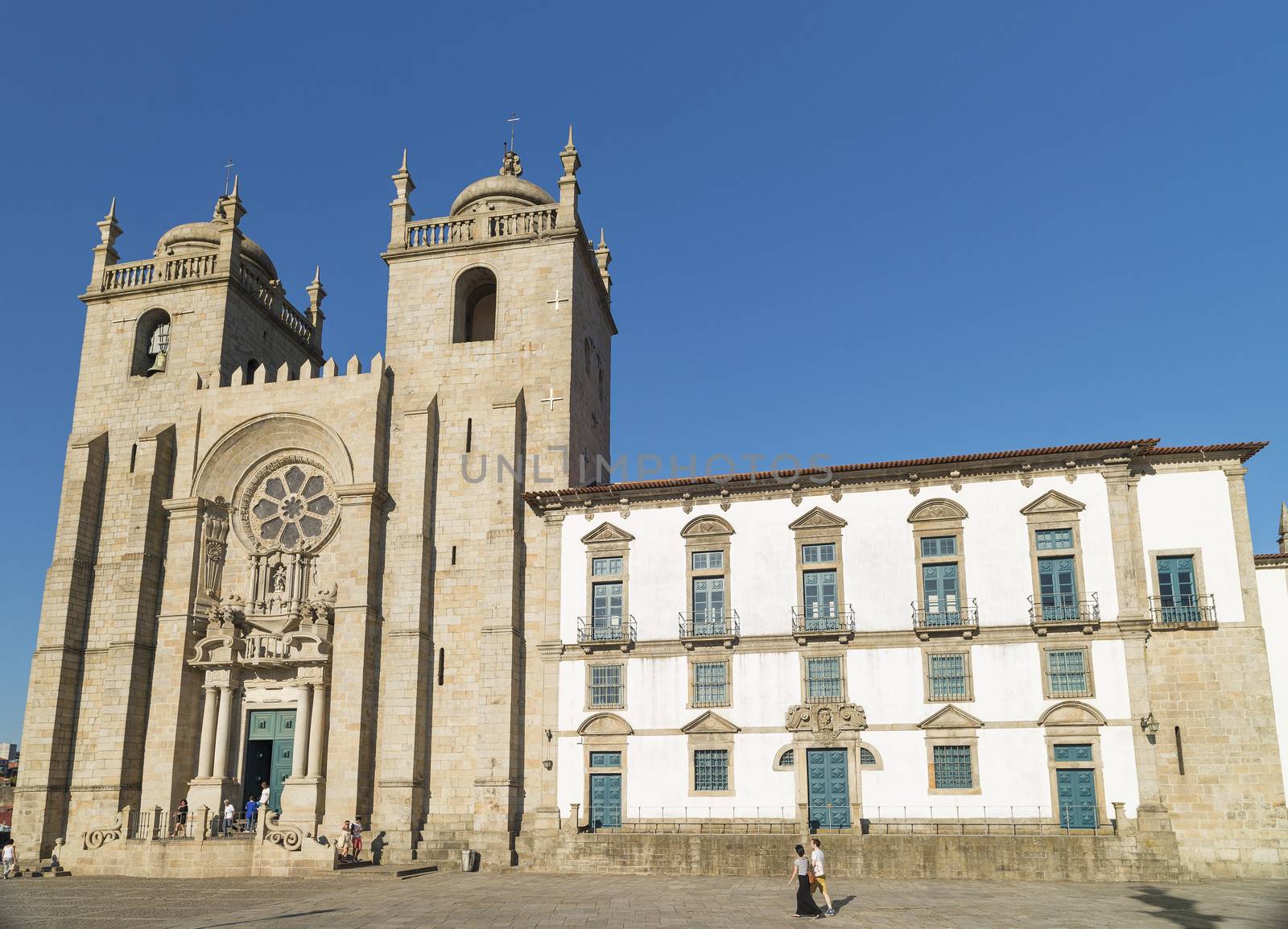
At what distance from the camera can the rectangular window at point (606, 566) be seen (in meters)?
31.8

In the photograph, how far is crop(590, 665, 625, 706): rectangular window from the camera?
1206 inches

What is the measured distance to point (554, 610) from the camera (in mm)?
31766

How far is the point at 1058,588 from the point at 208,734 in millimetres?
25305

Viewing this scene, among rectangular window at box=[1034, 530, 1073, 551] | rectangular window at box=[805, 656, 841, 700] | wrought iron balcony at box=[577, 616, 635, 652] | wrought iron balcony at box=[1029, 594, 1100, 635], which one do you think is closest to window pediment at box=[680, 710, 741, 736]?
rectangular window at box=[805, 656, 841, 700]

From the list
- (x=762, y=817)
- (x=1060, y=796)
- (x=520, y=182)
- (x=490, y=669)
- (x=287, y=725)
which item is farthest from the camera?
(x=520, y=182)

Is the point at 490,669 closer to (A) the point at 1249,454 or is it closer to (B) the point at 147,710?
(B) the point at 147,710

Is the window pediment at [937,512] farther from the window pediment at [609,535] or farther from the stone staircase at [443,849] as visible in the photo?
the stone staircase at [443,849]

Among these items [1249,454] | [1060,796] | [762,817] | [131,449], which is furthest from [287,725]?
[1249,454]

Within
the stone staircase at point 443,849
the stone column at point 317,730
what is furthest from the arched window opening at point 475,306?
the stone staircase at point 443,849

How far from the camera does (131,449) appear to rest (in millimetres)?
37312

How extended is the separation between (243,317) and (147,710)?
1426 centimetres

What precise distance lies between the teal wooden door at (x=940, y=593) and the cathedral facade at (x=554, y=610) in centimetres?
8

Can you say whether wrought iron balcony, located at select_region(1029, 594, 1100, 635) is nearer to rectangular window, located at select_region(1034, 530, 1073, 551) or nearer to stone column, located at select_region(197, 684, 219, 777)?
rectangular window, located at select_region(1034, 530, 1073, 551)

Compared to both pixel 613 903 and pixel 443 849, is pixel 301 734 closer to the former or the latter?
pixel 443 849
